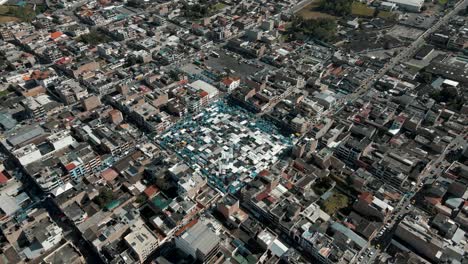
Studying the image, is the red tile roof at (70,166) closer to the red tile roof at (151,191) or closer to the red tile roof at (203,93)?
the red tile roof at (151,191)

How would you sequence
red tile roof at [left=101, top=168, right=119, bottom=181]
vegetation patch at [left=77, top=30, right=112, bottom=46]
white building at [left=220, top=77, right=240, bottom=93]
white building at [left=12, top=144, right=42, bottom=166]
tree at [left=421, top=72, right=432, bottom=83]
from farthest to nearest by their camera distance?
vegetation patch at [left=77, top=30, right=112, bottom=46]
tree at [left=421, top=72, right=432, bottom=83]
white building at [left=220, top=77, right=240, bottom=93]
white building at [left=12, top=144, right=42, bottom=166]
red tile roof at [left=101, top=168, right=119, bottom=181]

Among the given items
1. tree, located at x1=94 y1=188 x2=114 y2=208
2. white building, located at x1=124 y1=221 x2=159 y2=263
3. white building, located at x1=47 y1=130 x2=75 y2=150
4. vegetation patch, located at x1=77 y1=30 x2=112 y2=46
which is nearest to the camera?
white building, located at x1=124 y1=221 x2=159 y2=263

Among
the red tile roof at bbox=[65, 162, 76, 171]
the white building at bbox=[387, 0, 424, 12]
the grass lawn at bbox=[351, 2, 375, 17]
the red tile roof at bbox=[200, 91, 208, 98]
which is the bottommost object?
the red tile roof at bbox=[65, 162, 76, 171]

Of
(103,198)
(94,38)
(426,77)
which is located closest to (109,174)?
(103,198)

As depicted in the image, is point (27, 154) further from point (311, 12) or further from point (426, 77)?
point (311, 12)

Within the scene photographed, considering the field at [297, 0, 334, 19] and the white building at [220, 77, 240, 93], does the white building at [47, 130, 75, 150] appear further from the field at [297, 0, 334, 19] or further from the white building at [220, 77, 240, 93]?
the field at [297, 0, 334, 19]

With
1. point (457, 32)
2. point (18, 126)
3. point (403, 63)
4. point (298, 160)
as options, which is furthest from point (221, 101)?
point (457, 32)

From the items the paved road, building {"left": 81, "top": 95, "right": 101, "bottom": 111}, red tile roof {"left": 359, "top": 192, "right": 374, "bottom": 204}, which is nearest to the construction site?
red tile roof {"left": 359, "top": 192, "right": 374, "bottom": 204}
